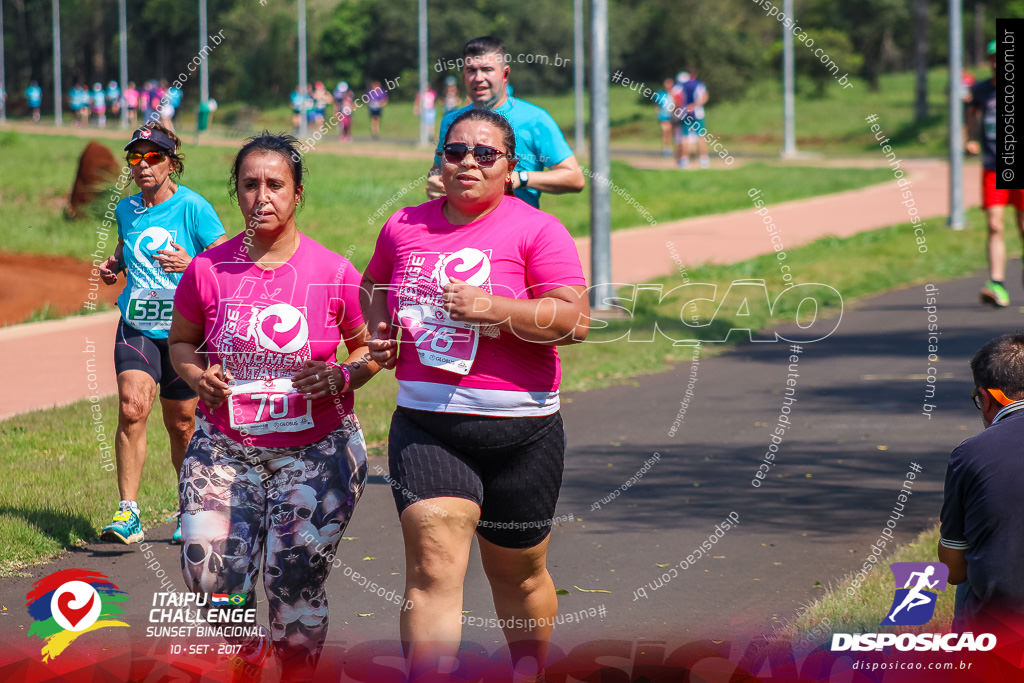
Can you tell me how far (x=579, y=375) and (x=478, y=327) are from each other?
639cm

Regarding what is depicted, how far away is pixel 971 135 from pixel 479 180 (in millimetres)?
8204

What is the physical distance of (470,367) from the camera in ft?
12.6

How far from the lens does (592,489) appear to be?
22.4 feet

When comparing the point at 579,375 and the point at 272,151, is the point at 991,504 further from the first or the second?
the point at 579,375

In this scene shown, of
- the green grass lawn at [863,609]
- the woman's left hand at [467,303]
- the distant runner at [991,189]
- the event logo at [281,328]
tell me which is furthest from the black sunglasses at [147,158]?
→ the distant runner at [991,189]

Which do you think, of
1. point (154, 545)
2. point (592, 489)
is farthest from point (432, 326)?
point (592, 489)

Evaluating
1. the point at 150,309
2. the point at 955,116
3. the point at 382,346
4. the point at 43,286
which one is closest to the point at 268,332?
the point at 382,346

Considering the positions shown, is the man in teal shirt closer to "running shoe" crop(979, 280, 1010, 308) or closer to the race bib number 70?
the race bib number 70

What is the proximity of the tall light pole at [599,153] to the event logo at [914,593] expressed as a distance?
296 inches

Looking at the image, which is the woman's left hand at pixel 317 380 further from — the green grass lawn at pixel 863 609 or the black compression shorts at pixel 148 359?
the black compression shorts at pixel 148 359

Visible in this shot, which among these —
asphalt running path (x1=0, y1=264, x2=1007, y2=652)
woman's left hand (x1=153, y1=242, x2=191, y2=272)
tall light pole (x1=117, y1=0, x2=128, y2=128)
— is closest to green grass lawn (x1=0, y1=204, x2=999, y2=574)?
asphalt running path (x1=0, y1=264, x2=1007, y2=652)

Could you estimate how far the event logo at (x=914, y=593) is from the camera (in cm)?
439

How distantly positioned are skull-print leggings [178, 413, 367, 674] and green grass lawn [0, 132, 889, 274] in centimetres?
1033

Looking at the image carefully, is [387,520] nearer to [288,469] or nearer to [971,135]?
[288,469]
